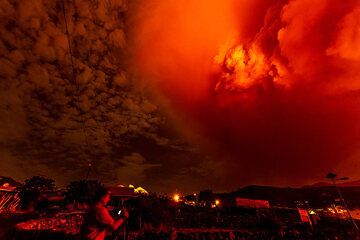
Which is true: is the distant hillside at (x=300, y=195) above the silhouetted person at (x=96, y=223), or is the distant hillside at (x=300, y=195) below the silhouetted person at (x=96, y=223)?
above

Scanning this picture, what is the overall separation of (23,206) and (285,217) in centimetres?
4209

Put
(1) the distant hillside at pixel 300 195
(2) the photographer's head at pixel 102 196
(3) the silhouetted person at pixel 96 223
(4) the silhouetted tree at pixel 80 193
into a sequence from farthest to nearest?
(1) the distant hillside at pixel 300 195 < (4) the silhouetted tree at pixel 80 193 < (2) the photographer's head at pixel 102 196 < (3) the silhouetted person at pixel 96 223

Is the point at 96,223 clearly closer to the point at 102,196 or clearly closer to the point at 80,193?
the point at 102,196

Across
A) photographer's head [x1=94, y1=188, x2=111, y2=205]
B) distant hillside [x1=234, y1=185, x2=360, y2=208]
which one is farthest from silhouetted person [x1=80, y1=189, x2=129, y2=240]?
distant hillside [x1=234, y1=185, x2=360, y2=208]

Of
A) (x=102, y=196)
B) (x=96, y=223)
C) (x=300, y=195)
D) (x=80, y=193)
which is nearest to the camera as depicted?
(x=96, y=223)

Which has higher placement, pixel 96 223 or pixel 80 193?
pixel 80 193

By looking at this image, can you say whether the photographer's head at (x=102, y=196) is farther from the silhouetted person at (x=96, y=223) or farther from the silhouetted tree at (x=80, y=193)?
the silhouetted tree at (x=80, y=193)

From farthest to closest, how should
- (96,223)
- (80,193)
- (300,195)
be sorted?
(300,195) → (80,193) → (96,223)

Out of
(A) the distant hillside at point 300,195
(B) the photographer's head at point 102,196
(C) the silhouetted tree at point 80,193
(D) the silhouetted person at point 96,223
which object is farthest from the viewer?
(A) the distant hillside at point 300,195

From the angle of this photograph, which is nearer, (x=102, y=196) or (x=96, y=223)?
(x=96, y=223)

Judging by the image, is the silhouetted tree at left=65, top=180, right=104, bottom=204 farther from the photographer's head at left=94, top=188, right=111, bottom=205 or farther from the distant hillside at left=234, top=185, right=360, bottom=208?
the distant hillside at left=234, top=185, right=360, bottom=208

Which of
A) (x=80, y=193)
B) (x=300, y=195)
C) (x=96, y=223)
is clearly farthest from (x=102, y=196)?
(x=300, y=195)

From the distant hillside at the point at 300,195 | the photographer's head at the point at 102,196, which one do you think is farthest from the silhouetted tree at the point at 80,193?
the distant hillside at the point at 300,195

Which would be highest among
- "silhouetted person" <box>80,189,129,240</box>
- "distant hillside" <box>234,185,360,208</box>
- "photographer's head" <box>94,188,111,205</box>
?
"distant hillside" <box>234,185,360,208</box>
